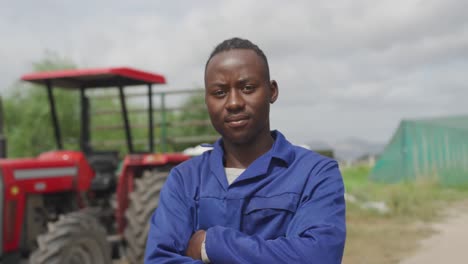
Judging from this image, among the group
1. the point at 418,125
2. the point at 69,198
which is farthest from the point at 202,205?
A: the point at 418,125

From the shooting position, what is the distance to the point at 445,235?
914 centimetres

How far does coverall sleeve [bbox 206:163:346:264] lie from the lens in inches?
75.5

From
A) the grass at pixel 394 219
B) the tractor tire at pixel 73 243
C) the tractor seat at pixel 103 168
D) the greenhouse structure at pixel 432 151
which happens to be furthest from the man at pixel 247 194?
the greenhouse structure at pixel 432 151

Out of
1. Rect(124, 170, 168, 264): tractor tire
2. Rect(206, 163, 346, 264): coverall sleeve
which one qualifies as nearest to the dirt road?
Rect(124, 170, 168, 264): tractor tire

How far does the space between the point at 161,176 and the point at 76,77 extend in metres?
1.53

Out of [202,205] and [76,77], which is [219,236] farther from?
[76,77]

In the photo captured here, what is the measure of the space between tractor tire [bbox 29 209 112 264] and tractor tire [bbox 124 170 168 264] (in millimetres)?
257

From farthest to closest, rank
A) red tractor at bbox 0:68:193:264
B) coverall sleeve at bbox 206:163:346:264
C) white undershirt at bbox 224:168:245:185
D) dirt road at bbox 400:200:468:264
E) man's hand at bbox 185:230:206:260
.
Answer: dirt road at bbox 400:200:468:264 < red tractor at bbox 0:68:193:264 < white undershirt at bbox 224:168:245:185 < man's hand at bbox 185:230:206:260 < coverall sleeve at bbox 206:163:346:264

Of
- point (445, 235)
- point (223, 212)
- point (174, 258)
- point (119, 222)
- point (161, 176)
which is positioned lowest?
point (445, 235)

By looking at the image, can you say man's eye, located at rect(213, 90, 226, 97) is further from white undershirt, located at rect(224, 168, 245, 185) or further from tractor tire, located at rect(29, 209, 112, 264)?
tractor tire, located at rect(29, 209, 112, 264)

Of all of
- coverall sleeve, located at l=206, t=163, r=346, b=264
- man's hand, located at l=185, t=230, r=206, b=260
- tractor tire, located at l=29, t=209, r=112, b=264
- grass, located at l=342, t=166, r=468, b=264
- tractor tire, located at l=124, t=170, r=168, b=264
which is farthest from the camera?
grass, located at l=342, t=166, r=468, b=264

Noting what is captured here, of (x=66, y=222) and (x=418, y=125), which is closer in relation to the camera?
(x=66, y=222)

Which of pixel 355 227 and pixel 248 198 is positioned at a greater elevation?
pixel 248 198

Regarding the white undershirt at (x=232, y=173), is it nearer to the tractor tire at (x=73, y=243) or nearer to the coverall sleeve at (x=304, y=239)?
the coverall sleeve at (x=304, y=239)
